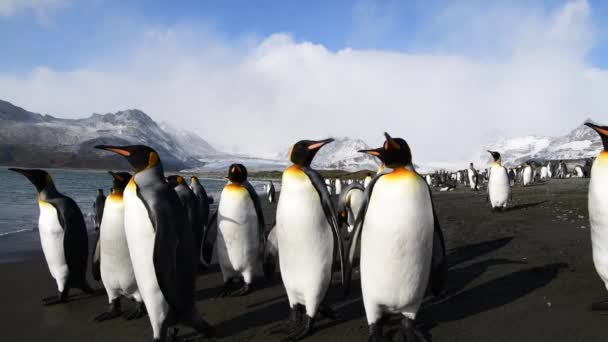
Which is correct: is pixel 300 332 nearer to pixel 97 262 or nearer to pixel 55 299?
pixel 97 262

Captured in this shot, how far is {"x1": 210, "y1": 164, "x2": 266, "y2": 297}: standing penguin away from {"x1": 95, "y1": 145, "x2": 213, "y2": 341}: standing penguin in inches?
51.8

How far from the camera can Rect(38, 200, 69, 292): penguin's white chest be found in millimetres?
4148

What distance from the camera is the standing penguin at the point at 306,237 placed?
3.17 meters

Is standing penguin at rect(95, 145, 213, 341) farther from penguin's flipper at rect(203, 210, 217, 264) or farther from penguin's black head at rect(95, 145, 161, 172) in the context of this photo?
penguin's flipper at rect(203, 210, 217, 264)

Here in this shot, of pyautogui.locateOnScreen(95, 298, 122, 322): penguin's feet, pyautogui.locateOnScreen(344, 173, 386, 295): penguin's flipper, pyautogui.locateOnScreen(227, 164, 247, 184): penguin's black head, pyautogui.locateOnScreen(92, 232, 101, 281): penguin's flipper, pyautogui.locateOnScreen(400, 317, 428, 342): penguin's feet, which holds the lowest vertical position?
pyautogui.locateOnScreen(95, 298, 122, 322): penguin's feet

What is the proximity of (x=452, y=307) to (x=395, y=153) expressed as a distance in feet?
5.60

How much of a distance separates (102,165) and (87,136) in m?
26.4

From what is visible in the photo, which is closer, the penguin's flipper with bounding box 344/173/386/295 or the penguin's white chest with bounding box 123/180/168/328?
the penguin's white chest with bounding box 123/180/168/328

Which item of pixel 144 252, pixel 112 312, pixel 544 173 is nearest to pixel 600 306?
pixel 144 252

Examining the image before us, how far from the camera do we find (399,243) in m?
2.75

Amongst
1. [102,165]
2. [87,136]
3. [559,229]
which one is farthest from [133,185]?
[87,136]

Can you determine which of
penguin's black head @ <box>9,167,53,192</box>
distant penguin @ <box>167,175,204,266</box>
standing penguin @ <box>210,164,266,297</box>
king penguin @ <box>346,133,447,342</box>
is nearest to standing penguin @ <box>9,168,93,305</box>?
penguin's black head @ <box>9,167,53,192</box>

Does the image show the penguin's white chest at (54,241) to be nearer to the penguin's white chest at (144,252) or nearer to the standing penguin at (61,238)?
the standing penguin at (61,238)

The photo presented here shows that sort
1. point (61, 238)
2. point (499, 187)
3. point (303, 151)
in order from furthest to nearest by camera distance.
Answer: point (499, 187) → point (61, 238) → point (303, 151)
